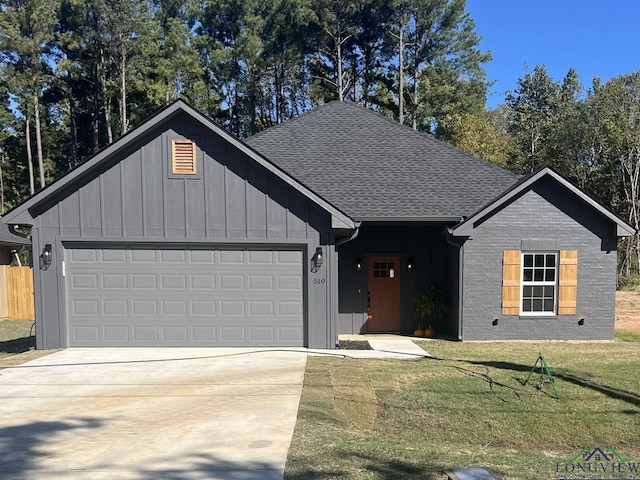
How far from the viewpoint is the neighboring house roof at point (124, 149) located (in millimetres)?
10180

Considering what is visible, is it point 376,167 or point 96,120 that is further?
point 96,120

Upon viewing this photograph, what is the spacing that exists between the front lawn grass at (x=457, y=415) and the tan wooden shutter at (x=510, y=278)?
2047mm

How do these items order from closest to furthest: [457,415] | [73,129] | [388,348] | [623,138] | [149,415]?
[149,415]
[457,415]
[388,348]
[623,138]
[73,129]

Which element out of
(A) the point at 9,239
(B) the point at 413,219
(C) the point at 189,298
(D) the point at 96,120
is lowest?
(C) the point at 189,298

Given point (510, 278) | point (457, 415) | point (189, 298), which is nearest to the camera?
point (457, 415)

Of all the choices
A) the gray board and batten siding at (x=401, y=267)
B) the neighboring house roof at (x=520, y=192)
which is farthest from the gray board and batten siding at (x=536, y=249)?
the gray board and batten siding at (x=401, y=267)

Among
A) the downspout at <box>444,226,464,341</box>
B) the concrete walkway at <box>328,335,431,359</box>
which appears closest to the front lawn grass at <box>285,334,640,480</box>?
the concrete walkway at <box>328,335,431,359</box>

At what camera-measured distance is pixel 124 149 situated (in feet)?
34.0

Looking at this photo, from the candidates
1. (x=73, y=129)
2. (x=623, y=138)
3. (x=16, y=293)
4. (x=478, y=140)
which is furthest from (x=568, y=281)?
(x=73, y=129)

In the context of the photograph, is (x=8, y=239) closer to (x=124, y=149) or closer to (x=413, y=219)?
(x=124, y=149)

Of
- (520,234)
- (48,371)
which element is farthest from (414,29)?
(48,371)

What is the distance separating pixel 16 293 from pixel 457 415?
61.7 ft

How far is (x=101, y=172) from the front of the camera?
10445 millimetres

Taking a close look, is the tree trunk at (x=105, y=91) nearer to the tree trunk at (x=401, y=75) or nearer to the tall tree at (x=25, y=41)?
the tall tree at (x=25, y=41)
